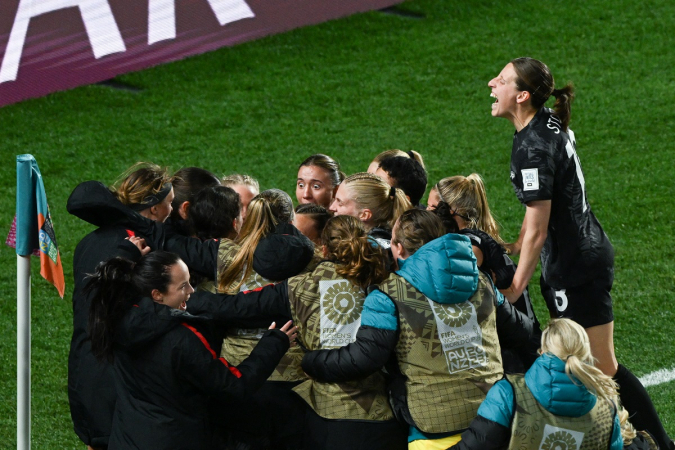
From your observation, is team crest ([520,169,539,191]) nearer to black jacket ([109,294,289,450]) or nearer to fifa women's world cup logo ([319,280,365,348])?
fifa women's world cup logo ([319,280,365,348])

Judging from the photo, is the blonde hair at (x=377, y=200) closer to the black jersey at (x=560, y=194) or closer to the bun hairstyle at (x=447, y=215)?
the bun hairstyle at (x=447, y=215)

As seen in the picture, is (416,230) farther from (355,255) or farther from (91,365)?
(91,365)

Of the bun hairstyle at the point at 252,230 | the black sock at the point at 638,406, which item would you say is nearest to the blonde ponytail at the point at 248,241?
the bun hairstyle at the point at 252,230

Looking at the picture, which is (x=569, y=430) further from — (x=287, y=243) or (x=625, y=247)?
(x=625, y=247)

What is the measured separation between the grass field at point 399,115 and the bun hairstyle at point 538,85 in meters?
2.41

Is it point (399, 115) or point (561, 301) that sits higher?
point (561, 301)

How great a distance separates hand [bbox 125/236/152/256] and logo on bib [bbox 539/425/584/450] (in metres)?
1.66

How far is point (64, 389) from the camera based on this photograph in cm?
553

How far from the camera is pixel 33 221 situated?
12.4 ft

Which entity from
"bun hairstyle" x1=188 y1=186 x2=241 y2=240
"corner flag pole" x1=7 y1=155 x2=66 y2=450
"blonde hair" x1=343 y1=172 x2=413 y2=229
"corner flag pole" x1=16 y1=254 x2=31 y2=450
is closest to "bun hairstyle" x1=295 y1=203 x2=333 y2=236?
"blonde hair" x1=343 y1=172 x2=413 y2=229

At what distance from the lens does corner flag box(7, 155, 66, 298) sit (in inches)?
146

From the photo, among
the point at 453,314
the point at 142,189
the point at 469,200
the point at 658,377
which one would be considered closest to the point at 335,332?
the point at 453,314

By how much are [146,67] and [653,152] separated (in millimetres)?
4946

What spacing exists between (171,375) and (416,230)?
3.13ft
